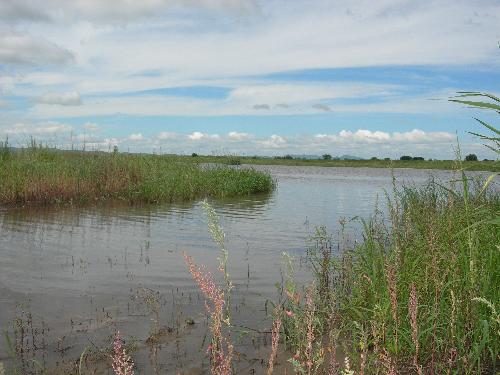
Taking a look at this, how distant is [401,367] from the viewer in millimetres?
4602

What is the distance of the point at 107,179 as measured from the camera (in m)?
22.0

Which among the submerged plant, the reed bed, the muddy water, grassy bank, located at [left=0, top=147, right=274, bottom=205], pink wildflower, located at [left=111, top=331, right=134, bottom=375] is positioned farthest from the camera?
grassy bank, located at [left=0, top=147, right=274, bottom=205]

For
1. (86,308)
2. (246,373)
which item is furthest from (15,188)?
(246,373)

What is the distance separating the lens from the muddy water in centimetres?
561

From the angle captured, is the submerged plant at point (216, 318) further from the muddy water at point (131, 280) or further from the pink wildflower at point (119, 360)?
the muddy water at point (131, 280)

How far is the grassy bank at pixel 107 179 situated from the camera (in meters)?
19.2

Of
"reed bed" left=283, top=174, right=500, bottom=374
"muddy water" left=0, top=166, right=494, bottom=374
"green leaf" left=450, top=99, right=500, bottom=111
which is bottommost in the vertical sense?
"muddy water" left=0, top=166, right=494, bottom=374

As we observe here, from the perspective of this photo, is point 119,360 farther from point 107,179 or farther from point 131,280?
point 107,179

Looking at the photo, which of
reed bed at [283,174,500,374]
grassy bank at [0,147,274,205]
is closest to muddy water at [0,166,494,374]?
reed bed at [283,174,500,374]

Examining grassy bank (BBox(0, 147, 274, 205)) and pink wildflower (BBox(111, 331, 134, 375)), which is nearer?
pink wildflower (BBox(111, 331, 134, 375))

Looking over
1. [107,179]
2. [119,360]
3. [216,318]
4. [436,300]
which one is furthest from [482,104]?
[107,179]

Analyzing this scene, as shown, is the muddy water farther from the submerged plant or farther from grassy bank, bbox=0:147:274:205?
the submerged plant

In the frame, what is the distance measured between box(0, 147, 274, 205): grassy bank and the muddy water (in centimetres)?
172

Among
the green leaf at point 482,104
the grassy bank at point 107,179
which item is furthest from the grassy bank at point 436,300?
the grassy bank at point 107,179
